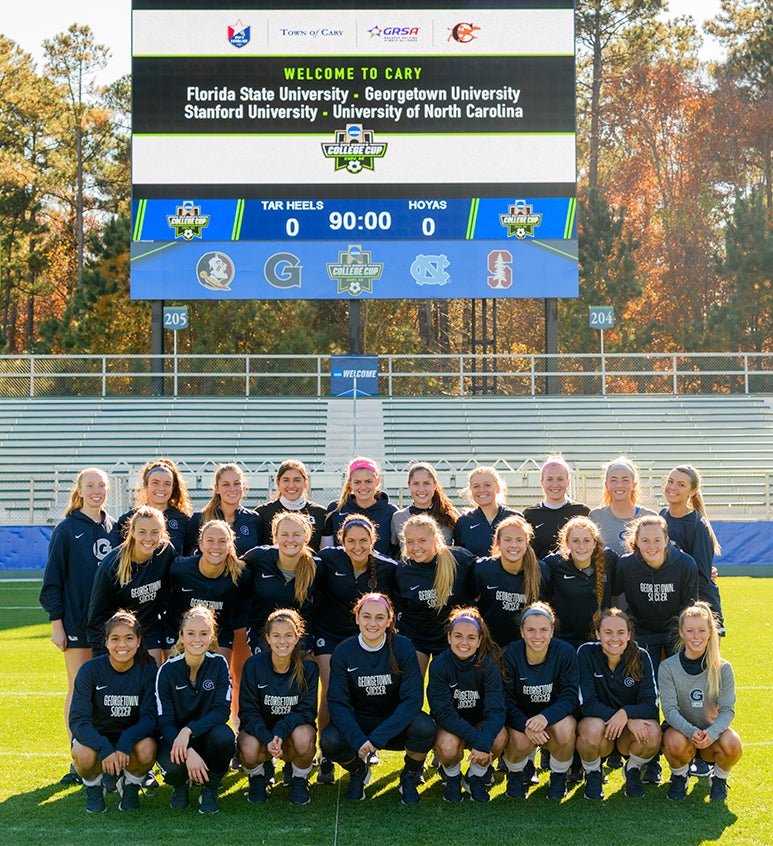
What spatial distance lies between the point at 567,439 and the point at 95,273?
14.3 meters

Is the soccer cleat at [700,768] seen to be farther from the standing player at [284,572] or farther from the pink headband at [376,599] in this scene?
the standing player at [284,572]

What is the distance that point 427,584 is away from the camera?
5.93 metres

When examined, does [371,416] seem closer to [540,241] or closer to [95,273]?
[540,241]

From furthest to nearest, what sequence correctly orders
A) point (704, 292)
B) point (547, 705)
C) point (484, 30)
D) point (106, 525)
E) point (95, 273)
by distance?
point (704, 292) → point (95, 273) → point (484, 30) → point (106, 525) → point (547, 705)

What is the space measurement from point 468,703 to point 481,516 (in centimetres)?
112

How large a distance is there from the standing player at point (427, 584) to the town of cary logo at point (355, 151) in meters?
14.5

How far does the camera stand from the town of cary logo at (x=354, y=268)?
2002 cm

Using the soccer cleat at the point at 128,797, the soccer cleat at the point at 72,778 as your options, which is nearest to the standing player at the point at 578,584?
the soccer cleat at the point at 128,797

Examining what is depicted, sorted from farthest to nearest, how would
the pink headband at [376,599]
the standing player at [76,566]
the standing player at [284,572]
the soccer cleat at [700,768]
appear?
the standing player at [76,566], the standing player at [284,572], the soccer cleat at [700,768], the pink headband at [376,599]

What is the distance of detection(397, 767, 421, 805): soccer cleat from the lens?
5.47 m

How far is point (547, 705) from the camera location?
5.65 metres

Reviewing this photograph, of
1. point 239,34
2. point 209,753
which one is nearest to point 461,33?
point 239,34

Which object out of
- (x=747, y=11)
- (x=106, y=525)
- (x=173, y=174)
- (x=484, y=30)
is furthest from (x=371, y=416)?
(x=747, y=11)

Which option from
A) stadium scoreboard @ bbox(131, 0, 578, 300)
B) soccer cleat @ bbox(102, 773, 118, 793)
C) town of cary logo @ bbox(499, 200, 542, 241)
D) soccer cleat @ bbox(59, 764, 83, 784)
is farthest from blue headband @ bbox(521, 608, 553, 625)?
town of cary logo @ bbox(499, 200, 542, 241)
